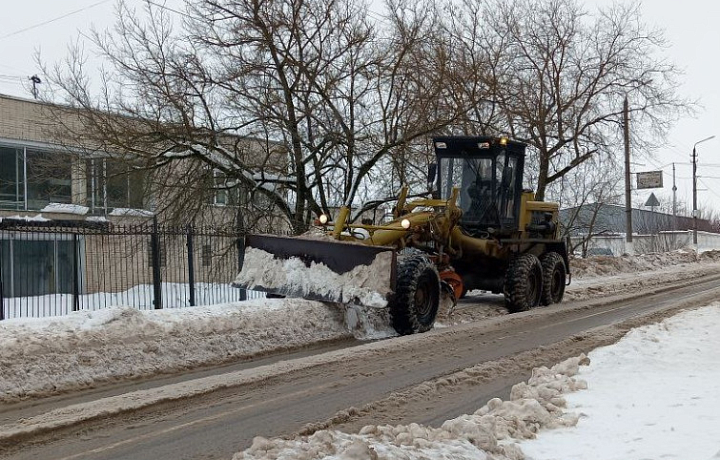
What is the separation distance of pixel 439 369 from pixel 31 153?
21242 millimetres

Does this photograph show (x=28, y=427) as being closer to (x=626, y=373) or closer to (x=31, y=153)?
(x=626, y=373)

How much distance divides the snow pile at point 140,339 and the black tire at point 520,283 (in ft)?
13.6

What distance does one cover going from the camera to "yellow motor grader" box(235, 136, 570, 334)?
35.0 ft

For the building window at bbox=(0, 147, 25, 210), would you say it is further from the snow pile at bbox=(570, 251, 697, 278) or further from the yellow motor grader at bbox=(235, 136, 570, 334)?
the snow pile at bbox=(570, 251, 697, 278)

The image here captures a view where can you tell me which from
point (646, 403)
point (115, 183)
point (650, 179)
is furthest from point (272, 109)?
point (650, 179)

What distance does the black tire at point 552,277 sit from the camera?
1525 cm

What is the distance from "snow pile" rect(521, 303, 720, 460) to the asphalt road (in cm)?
76

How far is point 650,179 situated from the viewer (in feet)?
116

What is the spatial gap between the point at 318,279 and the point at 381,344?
1590 millimetres

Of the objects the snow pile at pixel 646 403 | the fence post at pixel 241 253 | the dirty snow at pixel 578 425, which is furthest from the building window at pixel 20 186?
the dirty snow at pixel 578 425

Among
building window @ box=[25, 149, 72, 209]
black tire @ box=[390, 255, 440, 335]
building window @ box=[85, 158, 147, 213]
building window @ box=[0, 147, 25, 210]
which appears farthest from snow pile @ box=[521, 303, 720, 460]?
building window @ box=[0, 147, 25, 210]

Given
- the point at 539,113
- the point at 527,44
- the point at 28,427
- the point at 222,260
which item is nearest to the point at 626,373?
the point at 28,427

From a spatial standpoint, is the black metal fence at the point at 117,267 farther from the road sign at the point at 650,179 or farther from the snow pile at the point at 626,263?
the road sign at the point at 650,179

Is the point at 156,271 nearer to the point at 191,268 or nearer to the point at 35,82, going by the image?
the point at 191,268
